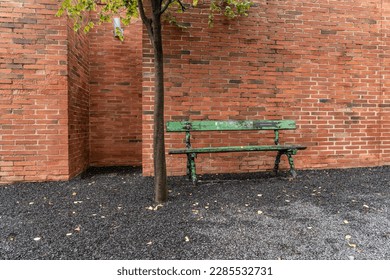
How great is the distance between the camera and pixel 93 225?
9.14 feet

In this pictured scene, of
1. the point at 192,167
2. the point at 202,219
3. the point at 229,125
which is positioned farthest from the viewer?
the point at 229,125

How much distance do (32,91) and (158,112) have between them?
247 centimetres

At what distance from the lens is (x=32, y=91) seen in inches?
172

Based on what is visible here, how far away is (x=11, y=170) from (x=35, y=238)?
97.0 inches

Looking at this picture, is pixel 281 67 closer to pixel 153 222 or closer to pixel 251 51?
pixel 251 51

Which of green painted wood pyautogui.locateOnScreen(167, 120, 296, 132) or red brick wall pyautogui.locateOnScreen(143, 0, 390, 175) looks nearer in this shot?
green painted wood pyautogui.locateOnScreen(167, 120, 296, 132)

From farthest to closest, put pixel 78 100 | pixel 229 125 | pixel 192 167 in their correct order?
pixel 78 100, pixel 229 125, pixel 192 167

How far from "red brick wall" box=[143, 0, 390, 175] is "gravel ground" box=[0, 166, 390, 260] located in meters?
0.85

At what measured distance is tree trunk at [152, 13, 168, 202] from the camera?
3367 millimetres

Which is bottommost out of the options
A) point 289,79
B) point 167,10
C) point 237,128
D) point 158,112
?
point 237,128

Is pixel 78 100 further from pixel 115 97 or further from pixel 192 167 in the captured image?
pixel 192 167

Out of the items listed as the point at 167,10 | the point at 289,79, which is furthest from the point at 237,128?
the point at 167,10

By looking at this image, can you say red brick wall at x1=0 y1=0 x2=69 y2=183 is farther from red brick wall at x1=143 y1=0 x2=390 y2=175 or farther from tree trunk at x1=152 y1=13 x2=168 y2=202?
tree trunk at x1=152 y1=13 x2=168 y2=202

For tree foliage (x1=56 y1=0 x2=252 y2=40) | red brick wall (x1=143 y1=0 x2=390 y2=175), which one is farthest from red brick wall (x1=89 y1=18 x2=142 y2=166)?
red brick wall (x1=143 y1=0 x2=390 y2=175)
